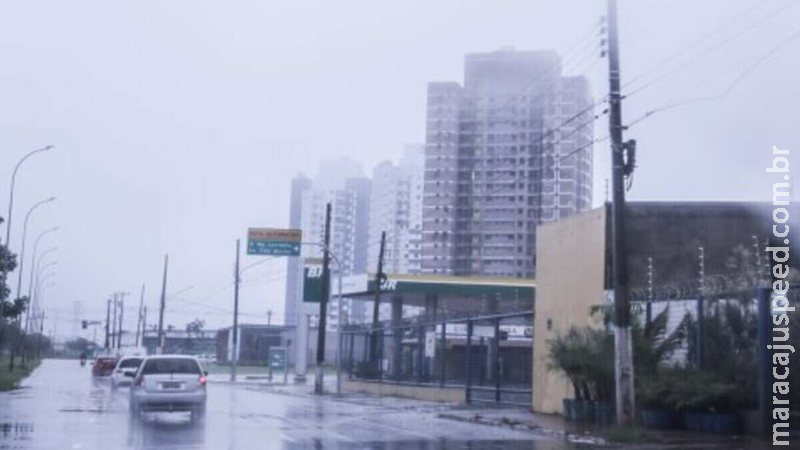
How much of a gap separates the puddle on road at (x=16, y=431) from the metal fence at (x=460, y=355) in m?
16.7

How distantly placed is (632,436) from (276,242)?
122ft

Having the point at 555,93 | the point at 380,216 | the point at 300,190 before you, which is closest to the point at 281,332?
the point at 300,190

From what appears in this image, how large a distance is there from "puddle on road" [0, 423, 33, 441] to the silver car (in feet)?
18.8

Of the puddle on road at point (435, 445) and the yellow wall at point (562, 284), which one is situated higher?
the yellow wall at point (562, 284)

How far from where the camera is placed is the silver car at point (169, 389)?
31.8 meters

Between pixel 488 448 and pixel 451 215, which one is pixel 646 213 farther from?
pixel 451 215

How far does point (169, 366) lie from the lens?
107ft

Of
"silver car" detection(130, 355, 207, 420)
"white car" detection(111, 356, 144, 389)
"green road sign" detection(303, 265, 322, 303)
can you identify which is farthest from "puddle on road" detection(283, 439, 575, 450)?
"green road sign" detection(303, 265, 322, 303)

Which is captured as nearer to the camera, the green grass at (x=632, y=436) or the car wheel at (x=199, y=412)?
the green grass at (x=632, y=436)

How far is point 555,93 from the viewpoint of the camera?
47000 mm

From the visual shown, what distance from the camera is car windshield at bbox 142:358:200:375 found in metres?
32.6

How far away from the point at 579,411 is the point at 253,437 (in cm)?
915

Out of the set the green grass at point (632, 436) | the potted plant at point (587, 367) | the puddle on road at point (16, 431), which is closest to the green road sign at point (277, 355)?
the potted plant at point (587, 367)

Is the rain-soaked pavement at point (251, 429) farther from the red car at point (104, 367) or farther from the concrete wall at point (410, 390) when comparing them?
the red car at point (104, 367)
